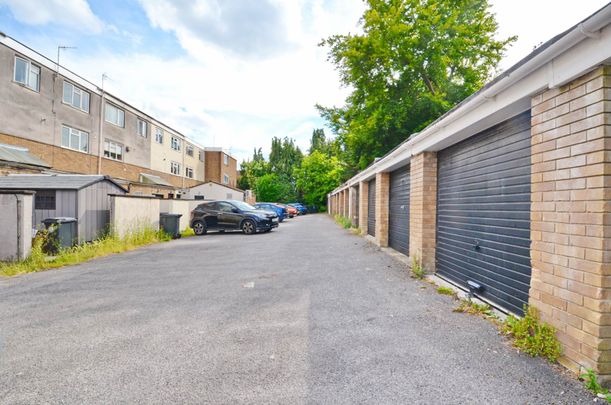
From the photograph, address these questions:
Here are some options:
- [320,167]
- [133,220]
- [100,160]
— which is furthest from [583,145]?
[320,167]

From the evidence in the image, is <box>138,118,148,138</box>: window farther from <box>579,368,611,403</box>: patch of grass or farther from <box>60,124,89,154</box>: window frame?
<box>579,368,611,403</box>: patch of grass

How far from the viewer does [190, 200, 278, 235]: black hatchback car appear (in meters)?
14.7

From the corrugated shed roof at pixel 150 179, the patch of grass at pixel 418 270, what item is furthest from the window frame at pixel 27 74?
the patch of grass at pixel 418 270

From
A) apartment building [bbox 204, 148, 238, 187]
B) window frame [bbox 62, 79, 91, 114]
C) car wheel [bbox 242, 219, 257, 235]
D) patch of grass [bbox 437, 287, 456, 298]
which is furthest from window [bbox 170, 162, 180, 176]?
patch of grass [bbox 437, 287, 456, 298]

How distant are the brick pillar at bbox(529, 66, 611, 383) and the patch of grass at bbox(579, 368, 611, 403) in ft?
0.24

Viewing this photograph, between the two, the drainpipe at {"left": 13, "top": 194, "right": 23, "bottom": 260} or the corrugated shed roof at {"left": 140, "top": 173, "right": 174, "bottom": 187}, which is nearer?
the drainpipe at {"left": 13, "top": 194, "right": 23, "bottom": 260}

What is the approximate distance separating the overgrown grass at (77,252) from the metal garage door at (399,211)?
884cm

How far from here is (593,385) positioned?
234 centimetres

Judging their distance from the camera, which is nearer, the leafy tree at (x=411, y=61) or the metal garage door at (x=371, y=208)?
the metal garage door at (x=371, y=208)

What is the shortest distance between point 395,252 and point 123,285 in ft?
23.7

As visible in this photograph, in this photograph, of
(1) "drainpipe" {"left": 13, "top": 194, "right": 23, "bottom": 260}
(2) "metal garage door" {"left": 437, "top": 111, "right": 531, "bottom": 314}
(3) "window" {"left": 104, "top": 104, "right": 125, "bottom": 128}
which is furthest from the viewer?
(3) "window" {"left": 104, "top": 104, "right": 125, "bottom": 128}

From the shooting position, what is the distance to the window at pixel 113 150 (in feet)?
68.3

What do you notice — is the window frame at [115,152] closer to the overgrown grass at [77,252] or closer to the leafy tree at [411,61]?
the overgrown grass at [77,252]

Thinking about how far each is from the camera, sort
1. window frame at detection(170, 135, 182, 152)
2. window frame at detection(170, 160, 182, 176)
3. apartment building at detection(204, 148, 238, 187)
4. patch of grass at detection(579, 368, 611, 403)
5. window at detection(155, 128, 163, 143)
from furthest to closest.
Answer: apartment building at detection(204, 148, 238, 187)
window frame at detection(170, 135, 182, 152)
window frame at detection(170, 160, 182, 176)
window at detection(155, 128, 163, 143)
patch of grass at detection(579, 368, 611, 403)
